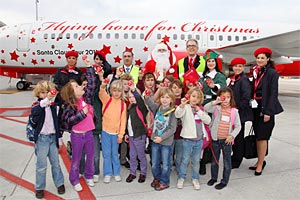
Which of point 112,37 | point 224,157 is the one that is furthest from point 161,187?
point 112,37

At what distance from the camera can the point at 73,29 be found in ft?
38.6

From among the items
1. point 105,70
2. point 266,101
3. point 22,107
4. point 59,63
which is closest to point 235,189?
point 266,101

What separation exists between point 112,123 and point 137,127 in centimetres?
33

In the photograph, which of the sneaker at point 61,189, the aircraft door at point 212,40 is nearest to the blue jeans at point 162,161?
the sneaker at point 61,189

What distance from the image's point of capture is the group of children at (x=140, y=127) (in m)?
2.96

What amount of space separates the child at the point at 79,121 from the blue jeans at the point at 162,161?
31.2 inches

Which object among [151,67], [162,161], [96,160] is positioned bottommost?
Result: [96,160]

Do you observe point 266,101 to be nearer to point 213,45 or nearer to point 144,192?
point 144,192

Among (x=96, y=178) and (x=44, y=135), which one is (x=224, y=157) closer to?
(x=96, y=178)

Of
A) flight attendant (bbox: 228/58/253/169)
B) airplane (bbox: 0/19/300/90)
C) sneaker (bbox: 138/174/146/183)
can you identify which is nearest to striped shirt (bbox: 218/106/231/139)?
flight attendant (bbox: 228/58/253/169)

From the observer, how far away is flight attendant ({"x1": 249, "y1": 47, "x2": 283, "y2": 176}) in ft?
11.2

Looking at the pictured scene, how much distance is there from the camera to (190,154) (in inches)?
125

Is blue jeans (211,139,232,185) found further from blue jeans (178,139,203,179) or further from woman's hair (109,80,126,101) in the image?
woman's hair (109,80,126,101)

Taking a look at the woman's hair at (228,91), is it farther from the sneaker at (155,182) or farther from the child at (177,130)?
the sneaker at (155,182)
